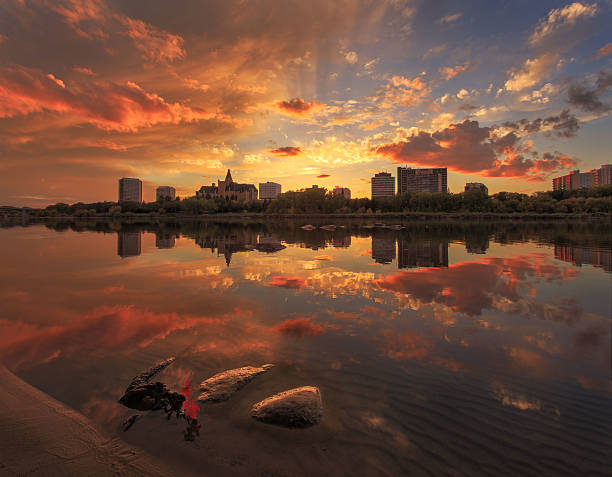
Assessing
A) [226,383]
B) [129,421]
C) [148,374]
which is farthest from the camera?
[148,374]

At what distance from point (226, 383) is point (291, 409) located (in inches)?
71.5

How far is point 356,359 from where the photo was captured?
7895 mm

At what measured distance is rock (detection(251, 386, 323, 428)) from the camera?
18.2ft

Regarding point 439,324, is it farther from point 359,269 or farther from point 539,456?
point 359,269

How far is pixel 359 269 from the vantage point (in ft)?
65.6

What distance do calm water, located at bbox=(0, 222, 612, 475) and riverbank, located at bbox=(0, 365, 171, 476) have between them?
260 millimetres

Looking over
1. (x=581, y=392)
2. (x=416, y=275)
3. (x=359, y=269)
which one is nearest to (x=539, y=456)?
(x=581, y=392)

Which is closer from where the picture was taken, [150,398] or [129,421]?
[129,421]

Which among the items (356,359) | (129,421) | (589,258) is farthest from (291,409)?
(589,258)

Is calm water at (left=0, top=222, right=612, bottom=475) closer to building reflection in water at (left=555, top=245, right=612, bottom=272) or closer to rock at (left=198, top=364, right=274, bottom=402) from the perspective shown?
rock at (left=198, top=364, right=274, bottom=402)

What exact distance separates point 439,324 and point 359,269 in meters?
9.84

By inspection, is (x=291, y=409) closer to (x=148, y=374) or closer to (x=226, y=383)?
(x=226, y=383)

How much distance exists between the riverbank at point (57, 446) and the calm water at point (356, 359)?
26 cm

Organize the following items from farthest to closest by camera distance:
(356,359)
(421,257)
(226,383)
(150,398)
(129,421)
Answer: (421,257)
(356,359)
(226,383)
(150,398)
(129,421)
